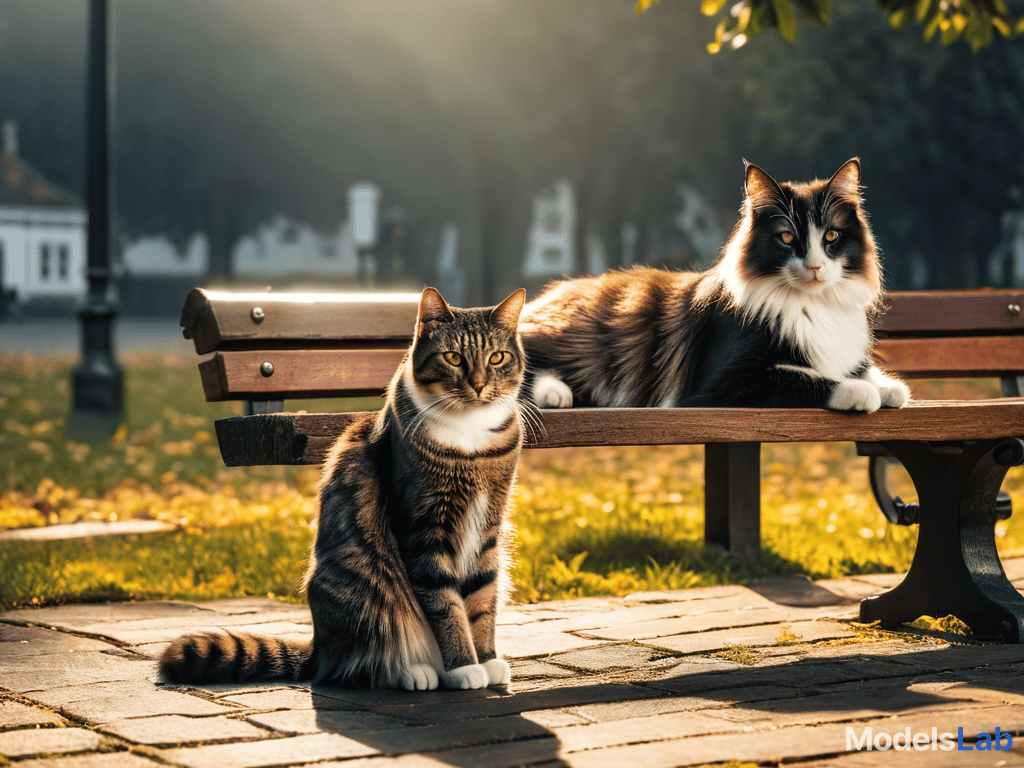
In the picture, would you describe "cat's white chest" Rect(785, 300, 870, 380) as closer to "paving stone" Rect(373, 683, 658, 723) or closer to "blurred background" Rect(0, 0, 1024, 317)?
"paving stone" Rect(373, 683, 658, 723)

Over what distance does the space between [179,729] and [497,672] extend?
0.94m

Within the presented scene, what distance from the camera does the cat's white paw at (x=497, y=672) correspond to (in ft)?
11.6

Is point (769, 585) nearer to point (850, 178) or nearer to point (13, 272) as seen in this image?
point (850, 178)

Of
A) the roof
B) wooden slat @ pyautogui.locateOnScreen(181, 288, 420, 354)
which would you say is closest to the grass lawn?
wooden slat @ pyautogui.locateOnScreen(181, 288, 420, 354)

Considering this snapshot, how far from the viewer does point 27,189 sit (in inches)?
1930

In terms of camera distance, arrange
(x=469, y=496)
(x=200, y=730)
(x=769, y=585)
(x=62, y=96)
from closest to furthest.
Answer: (x=200, y=730) → (x=469, y=496) → (x=769, y=585) → (x=62, y=96)

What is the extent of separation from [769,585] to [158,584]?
272 cm

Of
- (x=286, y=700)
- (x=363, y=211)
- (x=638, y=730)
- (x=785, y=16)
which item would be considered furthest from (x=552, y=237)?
(x=638, y=730)

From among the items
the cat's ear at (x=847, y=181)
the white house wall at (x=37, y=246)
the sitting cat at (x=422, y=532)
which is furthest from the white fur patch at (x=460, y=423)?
the white house wall at (x=37, y=246)

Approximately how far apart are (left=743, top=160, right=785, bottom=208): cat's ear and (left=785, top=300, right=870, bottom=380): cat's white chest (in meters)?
0.39

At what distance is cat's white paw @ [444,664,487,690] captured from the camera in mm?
3465

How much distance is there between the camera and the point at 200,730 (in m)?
3.04

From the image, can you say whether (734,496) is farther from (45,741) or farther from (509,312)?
(45,741)

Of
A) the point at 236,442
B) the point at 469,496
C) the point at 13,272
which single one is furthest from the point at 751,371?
the point at 13,272
